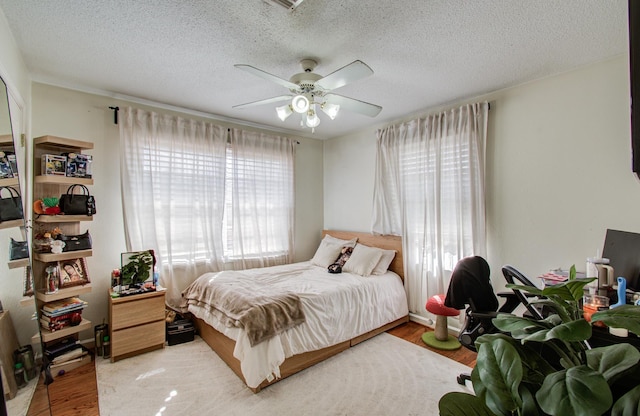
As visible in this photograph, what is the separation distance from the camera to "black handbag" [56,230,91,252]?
2.59 m

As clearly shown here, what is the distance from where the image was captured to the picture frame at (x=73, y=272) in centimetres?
259

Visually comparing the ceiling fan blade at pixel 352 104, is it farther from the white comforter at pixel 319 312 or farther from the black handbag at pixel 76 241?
the black handbag at pixel 76 241

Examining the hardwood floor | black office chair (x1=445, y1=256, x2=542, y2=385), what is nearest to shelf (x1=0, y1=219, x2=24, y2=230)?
the hardwood floor

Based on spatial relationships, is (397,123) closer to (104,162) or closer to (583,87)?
(583,87)

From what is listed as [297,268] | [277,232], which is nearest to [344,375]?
[297,268]

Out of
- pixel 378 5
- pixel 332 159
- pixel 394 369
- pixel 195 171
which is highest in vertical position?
pixel 378 5

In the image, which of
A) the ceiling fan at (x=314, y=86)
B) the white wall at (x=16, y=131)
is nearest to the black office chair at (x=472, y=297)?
the ceiling fan at (x=314, y=86)

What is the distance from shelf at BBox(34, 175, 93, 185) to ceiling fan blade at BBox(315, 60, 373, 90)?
2.31 metres

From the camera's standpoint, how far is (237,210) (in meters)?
3.85

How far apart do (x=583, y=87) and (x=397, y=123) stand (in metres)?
1.83

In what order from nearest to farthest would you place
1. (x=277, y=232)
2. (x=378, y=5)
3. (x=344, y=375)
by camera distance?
(x=378, y=5)
(x=344, y=375)
(x=277, y=232)

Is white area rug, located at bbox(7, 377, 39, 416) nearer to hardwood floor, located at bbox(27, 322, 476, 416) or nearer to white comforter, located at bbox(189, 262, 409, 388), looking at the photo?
hardwood floor, located at bbox(27, 322, 476, 416)

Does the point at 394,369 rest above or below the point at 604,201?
below

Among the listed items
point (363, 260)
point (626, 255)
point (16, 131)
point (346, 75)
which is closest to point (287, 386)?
point (363, 260)
